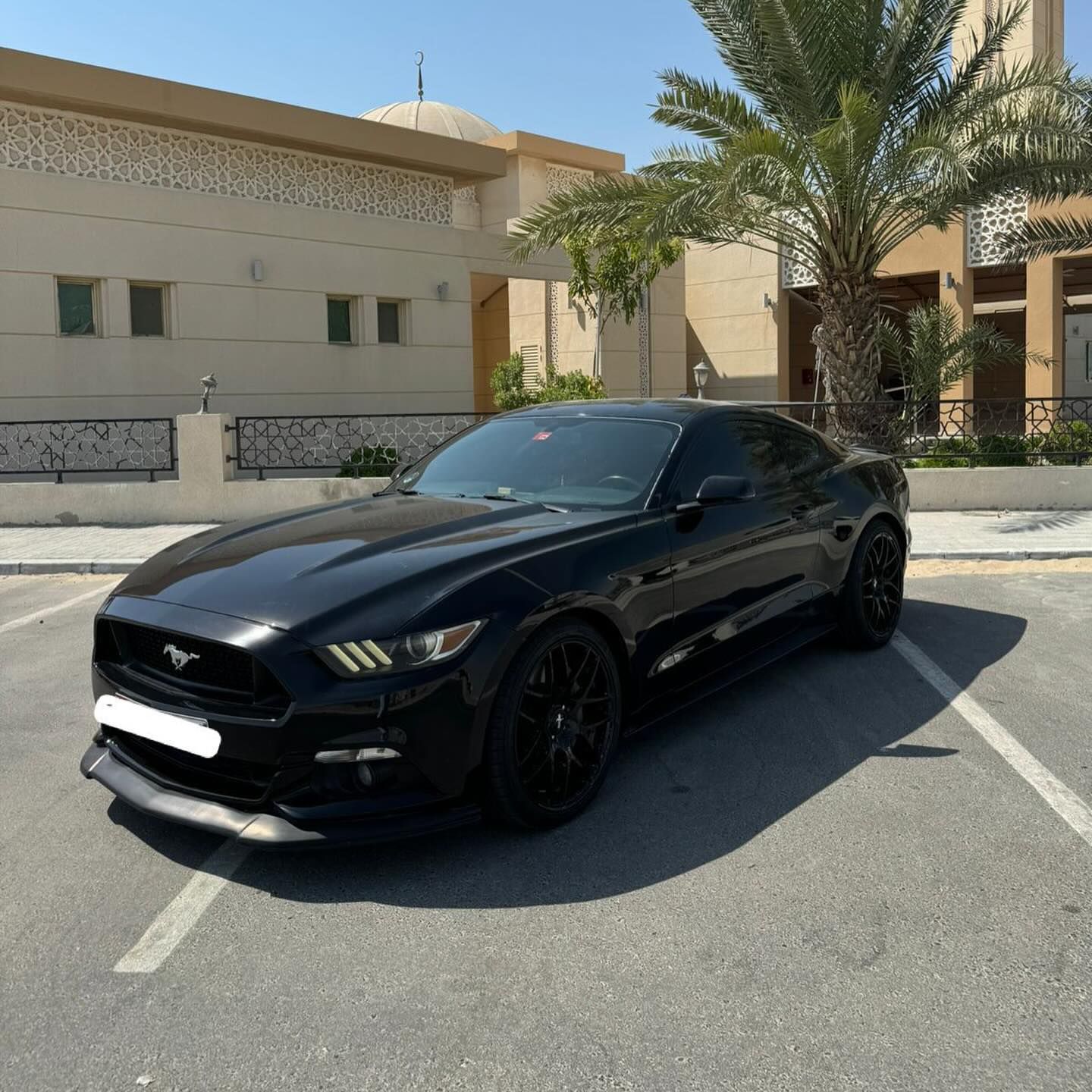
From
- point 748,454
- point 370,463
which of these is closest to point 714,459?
point 748,454

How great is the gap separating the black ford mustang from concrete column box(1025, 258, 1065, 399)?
17301mm

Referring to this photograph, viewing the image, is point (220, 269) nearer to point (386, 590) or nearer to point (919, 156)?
point (919, 156)

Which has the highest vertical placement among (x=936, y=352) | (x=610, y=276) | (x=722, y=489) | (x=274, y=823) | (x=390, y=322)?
(x=610, y=276)

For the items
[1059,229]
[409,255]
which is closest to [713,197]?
[1059,229]

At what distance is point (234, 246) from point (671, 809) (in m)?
14.8

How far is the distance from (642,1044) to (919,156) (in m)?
10.9

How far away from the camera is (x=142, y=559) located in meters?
10.5

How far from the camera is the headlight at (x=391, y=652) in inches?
135

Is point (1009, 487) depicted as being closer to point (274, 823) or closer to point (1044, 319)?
point (1044, 319)

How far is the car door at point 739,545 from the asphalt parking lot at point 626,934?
486mm

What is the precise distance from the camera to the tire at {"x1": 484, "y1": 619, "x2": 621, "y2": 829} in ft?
12.1

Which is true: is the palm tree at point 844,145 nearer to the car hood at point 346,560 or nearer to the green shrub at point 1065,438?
the green shrub at point 1065,438

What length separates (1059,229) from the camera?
15016mm

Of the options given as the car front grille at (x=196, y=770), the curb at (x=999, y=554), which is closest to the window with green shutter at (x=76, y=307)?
the curb at (x=999, y=554)
